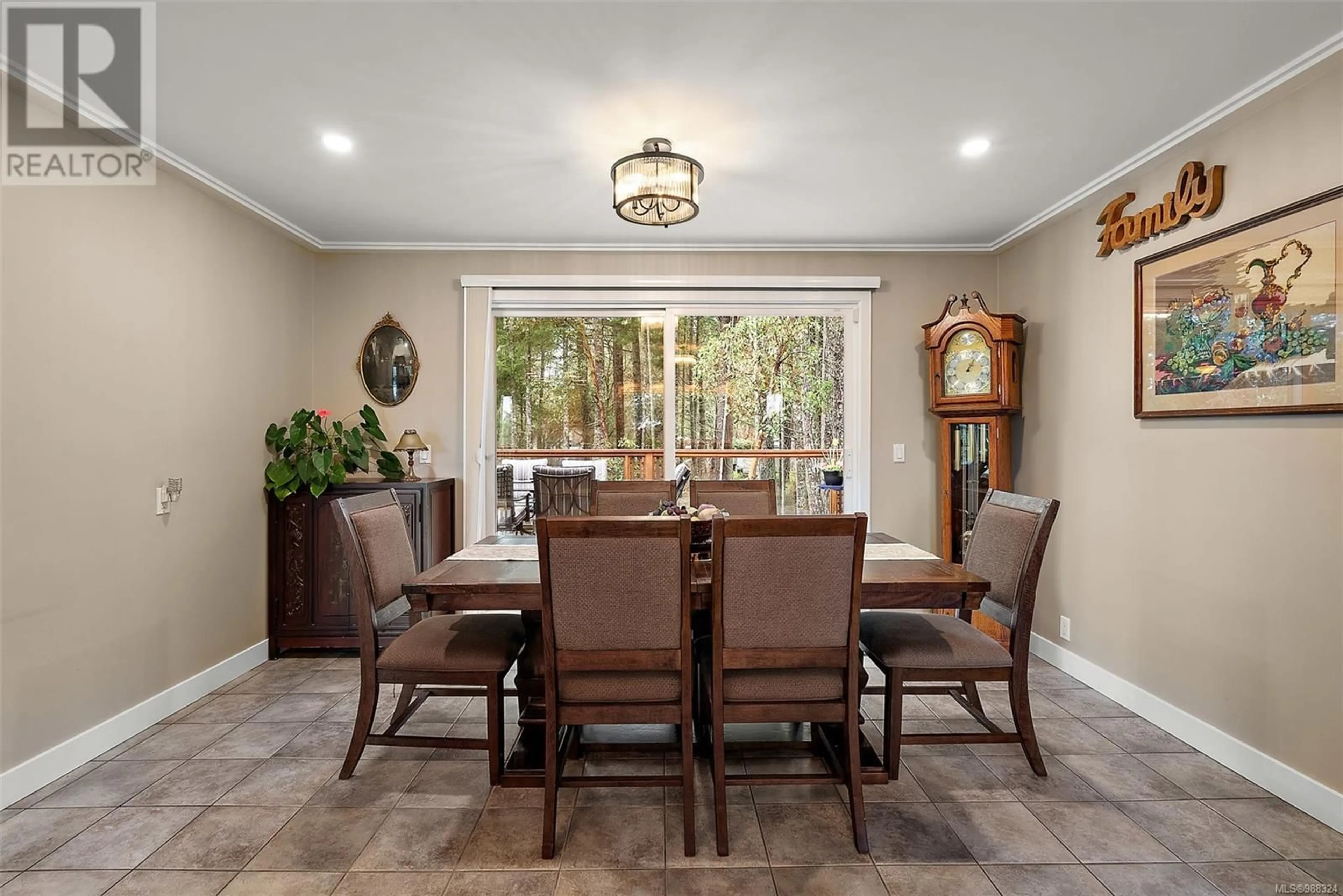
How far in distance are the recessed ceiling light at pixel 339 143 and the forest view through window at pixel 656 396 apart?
5.36ft

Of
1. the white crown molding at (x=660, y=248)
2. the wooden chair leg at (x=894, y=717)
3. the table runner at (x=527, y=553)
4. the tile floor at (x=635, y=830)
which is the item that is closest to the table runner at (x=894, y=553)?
the table runner at (x=527, y=553)

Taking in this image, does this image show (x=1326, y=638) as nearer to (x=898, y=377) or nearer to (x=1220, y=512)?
(x=1220, y=512)

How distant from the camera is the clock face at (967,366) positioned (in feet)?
12.6

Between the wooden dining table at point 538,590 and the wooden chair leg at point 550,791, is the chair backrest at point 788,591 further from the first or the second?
the wooden chair leg at point 550,791

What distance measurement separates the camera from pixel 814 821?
2131 mm

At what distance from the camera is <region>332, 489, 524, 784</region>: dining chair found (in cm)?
229

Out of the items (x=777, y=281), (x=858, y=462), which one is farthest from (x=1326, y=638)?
(x=777, y=281)

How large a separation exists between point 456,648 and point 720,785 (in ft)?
3.34

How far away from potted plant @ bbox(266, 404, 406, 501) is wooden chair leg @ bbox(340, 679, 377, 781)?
5.68 ft

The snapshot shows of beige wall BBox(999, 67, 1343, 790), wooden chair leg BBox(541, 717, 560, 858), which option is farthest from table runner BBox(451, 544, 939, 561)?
beige wall BBox(999, 67, 1343, 790)

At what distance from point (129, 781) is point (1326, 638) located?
13.7 ft

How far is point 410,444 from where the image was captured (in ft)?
13.3

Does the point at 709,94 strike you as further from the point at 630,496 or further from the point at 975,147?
the point at 630,496

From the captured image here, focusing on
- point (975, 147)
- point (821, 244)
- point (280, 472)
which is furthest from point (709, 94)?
point (280, 472)
